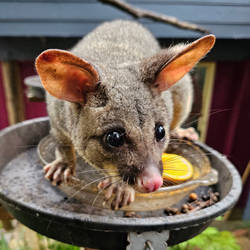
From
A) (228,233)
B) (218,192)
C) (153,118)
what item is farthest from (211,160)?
(153,118)

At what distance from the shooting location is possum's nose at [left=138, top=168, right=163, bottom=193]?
1.13 m

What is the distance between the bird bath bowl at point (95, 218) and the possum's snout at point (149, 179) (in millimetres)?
189

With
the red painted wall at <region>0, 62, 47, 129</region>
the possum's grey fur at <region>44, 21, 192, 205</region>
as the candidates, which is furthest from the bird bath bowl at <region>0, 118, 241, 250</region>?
the red painted wall at <region>0, 62, 47, 129</region>

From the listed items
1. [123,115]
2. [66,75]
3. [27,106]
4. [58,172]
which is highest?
[66,75]

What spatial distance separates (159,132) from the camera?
1.33 meters

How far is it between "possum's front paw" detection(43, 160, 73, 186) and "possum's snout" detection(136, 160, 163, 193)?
63cm

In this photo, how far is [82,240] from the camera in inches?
53.9

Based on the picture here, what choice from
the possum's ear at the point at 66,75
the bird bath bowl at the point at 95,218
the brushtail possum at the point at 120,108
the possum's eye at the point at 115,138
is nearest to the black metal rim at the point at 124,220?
the bird bath bowl at the point at 95,218

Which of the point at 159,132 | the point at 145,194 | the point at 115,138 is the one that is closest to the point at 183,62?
the point at 159,132

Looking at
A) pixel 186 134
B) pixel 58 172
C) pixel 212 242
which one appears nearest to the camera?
pixel 58 172

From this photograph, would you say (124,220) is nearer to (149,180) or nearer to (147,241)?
(147,241)

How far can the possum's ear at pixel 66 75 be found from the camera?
3.32 feet

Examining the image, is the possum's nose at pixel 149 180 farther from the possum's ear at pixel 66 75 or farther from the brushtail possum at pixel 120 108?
the possum's ear at pixel 66 75

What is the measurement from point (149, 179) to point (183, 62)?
55 cm
